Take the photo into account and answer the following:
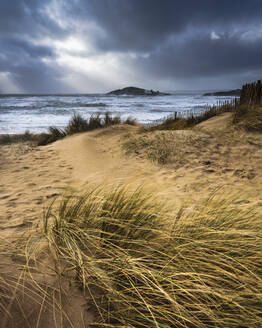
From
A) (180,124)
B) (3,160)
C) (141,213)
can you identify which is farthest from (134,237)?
(180,124)

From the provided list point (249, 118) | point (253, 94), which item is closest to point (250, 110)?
point (249, 118)

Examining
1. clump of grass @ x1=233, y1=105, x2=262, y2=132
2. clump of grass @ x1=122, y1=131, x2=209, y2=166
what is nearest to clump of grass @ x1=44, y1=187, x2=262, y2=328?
clump of grass @ x1=122, y1=131, x2=209, y2=166

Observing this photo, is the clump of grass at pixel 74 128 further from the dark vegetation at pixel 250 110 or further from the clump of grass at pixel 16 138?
the dark vegetation at pixel 250 110

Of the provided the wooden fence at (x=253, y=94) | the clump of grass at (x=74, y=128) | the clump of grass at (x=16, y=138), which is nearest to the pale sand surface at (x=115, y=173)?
the clump of grass at (x=16, y=138)

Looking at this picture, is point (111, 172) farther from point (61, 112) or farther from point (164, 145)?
point (61, 112)

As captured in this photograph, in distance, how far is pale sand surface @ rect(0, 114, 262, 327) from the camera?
253 cm

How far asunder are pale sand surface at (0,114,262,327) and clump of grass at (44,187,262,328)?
0.31 metres

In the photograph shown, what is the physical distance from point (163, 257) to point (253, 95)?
729 cm

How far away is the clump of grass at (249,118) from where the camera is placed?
5294mm

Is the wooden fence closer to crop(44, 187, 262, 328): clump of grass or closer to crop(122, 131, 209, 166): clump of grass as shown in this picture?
crop(122, 131, 209, 166): clump of grass

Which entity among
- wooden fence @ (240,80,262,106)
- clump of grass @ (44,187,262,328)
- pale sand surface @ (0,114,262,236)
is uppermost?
wooden fence @ (240,80,262,106)

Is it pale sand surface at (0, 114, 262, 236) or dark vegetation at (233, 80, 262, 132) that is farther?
dark vegetation at (233, 80, 262, 132)

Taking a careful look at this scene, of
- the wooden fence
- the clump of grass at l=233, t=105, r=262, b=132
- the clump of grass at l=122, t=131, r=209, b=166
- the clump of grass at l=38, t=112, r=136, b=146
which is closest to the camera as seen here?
the clump of grass at l=122, t=131, r=209, b=166

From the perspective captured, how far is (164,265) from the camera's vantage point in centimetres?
129
